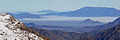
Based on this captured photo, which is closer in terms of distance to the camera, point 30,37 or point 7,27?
point 30,37

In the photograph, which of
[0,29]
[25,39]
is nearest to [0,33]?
[0,29]

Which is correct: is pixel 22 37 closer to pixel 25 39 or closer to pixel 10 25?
pixel 25 39

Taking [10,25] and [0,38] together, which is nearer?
[0,38]

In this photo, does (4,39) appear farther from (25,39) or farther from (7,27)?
(7,27)

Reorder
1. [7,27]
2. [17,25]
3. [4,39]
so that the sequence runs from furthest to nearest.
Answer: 1. [17,25]
2. [7,27]
3. [4,39]

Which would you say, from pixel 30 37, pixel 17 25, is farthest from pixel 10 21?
pixel 30 37

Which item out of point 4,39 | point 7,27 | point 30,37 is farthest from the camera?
point 7,27

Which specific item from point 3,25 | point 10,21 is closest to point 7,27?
point 3,25

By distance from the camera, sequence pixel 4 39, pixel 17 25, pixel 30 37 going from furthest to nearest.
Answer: pixel 17 25 < pixel 30 37 < pixel 4 39
